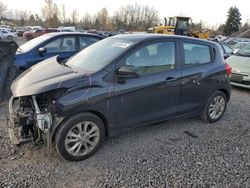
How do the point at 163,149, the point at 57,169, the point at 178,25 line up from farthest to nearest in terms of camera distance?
the point at 178,25, the point at 163,149, the point at 57,169

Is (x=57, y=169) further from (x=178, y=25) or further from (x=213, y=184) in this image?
(x=178, y=25)

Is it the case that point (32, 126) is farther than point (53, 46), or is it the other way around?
point (53, 46)

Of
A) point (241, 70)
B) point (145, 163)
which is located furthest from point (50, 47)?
point (241, 70)

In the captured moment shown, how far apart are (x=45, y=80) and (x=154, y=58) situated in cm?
162

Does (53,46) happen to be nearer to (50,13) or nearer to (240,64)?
(240,64)

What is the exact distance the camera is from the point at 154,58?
3.80m

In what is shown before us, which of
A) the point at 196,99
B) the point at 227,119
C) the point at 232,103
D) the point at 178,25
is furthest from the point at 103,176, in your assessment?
the point at 178,25

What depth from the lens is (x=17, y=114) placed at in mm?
3285

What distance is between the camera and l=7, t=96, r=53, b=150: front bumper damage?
303cm

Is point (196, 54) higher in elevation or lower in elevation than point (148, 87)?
higher

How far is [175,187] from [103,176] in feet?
2.85

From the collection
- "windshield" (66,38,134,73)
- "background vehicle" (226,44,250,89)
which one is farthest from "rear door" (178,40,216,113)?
"background vehicle" (226,44,250,89)

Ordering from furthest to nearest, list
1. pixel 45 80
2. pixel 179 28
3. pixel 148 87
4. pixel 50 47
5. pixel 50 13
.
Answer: pixel 50 13 → pixel 179 28 → pixel 50 47 → pixel 148 87 → pixel 45 80

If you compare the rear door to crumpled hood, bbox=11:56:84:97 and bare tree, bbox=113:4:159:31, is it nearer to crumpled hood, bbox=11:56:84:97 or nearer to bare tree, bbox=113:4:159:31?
crumpled hood, bbox=11:56:84:97
